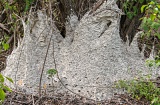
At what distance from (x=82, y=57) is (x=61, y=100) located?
1.72 ft

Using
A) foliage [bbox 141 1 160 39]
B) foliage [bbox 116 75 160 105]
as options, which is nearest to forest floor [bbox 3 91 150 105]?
foliage [bbox 116 75 160 105]

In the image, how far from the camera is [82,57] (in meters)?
3.49

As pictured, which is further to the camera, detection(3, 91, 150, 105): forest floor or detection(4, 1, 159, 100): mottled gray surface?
detection(4, 1, 159, 100): mottled gray surface

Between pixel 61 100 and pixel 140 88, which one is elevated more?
pixel 140 88

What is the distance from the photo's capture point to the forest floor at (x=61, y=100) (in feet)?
10.5

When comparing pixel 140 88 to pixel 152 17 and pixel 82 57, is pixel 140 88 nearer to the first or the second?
pixel 82 57

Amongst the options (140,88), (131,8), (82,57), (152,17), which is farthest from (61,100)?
(131,8)

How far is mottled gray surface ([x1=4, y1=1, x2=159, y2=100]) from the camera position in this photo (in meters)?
3.40

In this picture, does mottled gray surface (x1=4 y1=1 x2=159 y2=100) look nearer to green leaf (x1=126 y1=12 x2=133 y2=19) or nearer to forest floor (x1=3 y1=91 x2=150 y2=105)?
forest floor (x1=3 y1=91 x2=150 y2=105)

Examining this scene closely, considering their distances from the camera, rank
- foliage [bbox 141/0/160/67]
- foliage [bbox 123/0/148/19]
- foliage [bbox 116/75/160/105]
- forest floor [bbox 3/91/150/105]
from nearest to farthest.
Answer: foliage [bbox 141/0/160/67]
forest floor [bbox 3/91/150/105]
foliage [bbox 116/75/160/105]
foliage [bbox 123/0/148/19]

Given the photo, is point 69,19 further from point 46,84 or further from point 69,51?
point 46,84

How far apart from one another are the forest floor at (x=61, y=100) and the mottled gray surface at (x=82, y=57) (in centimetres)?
8

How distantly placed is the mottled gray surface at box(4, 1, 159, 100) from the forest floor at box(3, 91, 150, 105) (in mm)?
84

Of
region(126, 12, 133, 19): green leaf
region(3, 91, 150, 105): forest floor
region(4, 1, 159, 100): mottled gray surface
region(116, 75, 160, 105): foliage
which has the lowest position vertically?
region(3, 91, 150, 105): forest floor
